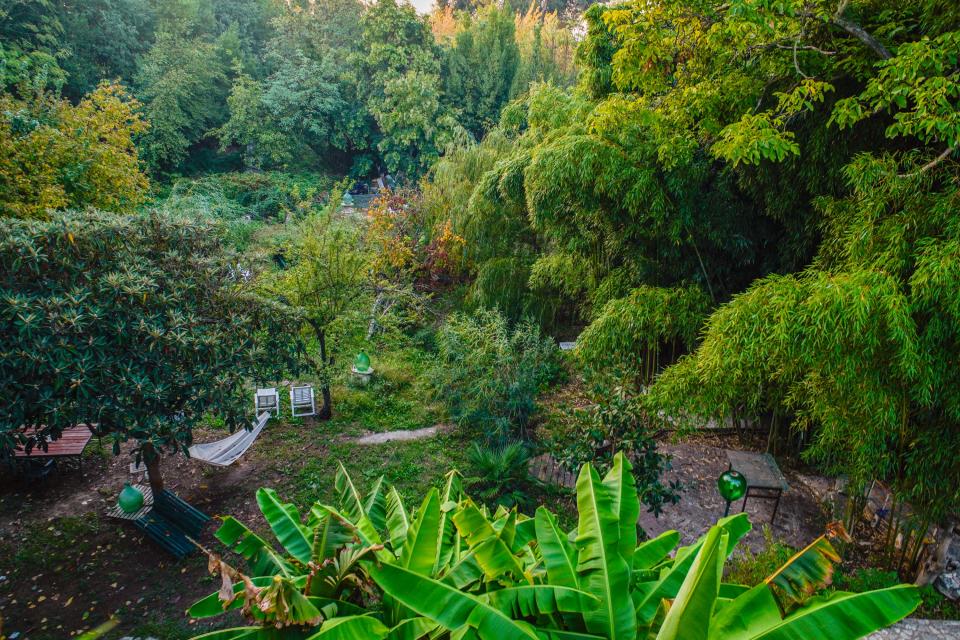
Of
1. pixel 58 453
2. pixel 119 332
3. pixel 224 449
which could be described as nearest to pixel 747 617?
pixel 119 332

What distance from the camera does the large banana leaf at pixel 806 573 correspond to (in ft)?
7.03

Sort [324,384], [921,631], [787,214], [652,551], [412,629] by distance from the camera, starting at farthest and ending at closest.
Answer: [324,384] → [787,214] → [921,631] → [652,551] → [412,629]

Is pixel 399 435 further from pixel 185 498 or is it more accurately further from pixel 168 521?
pixel 168 521

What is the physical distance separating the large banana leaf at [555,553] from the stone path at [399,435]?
6.34 m

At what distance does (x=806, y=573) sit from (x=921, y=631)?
4011mm

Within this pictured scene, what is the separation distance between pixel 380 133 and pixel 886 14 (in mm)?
22289

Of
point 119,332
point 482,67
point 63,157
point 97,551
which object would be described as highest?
point 482,67

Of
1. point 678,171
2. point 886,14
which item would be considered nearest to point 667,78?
point 678,171

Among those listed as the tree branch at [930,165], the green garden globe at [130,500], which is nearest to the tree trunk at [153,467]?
the green garden globe at [130,500]

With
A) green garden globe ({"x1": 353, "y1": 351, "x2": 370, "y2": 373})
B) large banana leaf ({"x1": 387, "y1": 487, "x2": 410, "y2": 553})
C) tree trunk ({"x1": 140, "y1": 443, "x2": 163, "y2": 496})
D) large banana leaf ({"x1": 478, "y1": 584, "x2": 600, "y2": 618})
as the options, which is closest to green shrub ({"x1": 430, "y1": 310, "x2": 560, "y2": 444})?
green garden globe ({"x1": 353, "y1": 351, "x2": 370, "y2": 373})

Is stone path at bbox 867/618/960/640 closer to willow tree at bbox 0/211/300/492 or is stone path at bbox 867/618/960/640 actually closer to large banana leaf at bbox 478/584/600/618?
large banana leaf at bbox 478/584/600/618

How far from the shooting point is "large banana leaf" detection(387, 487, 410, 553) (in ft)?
9.11

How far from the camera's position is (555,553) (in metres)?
2.36

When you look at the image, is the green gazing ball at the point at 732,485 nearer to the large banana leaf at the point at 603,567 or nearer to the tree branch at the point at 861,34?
the large banana leaf at the point at 603,567
